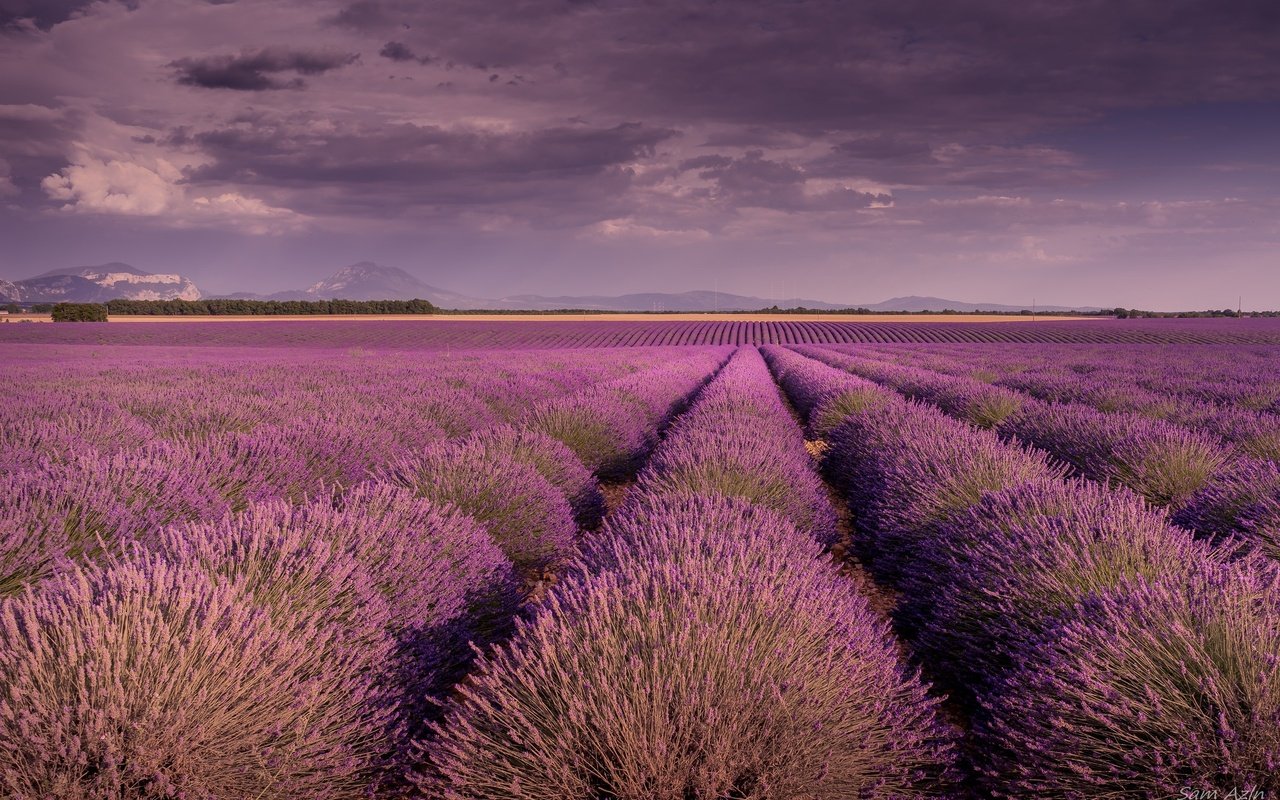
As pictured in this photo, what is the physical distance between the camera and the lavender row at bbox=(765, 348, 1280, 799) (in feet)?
5.35

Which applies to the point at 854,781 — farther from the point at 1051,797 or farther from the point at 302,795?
the point at 302,795

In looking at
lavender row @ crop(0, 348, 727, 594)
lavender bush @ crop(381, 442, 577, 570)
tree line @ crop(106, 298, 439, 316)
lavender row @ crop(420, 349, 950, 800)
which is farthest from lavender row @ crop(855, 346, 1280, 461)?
tree line @ crop(106, 298, 439, 316)

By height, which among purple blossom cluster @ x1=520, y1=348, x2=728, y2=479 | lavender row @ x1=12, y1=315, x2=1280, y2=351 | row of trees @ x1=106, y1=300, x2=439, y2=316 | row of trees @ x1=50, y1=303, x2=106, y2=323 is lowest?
purple blossom cluster @ x1=520, y1=348, x2=728, y2=479

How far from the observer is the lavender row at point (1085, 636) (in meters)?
1.63

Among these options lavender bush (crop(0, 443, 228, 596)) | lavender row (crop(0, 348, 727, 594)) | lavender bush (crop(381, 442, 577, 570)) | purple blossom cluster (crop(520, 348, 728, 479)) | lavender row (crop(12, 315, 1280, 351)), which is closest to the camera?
lavender bush (crop(0, 443, 228, 596))

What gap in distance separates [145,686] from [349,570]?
0.76 m

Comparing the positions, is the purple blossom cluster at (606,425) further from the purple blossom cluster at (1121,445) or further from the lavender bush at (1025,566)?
the purple blossom cluster at (1121,445)

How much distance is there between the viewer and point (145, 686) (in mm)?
1630

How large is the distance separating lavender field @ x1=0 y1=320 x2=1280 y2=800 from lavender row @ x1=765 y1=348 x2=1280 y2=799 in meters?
0.01

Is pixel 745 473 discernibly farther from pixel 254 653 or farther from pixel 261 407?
pixel 261 407

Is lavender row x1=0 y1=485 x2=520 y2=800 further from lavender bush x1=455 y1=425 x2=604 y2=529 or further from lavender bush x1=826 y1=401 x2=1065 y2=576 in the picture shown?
lavender bush x1=826 y1=401 x2=1065 y2=576

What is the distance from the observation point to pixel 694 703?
5.46 ft

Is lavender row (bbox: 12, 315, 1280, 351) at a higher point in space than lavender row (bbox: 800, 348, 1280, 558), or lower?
higher

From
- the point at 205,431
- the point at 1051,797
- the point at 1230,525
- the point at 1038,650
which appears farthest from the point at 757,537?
the point at 205,431
